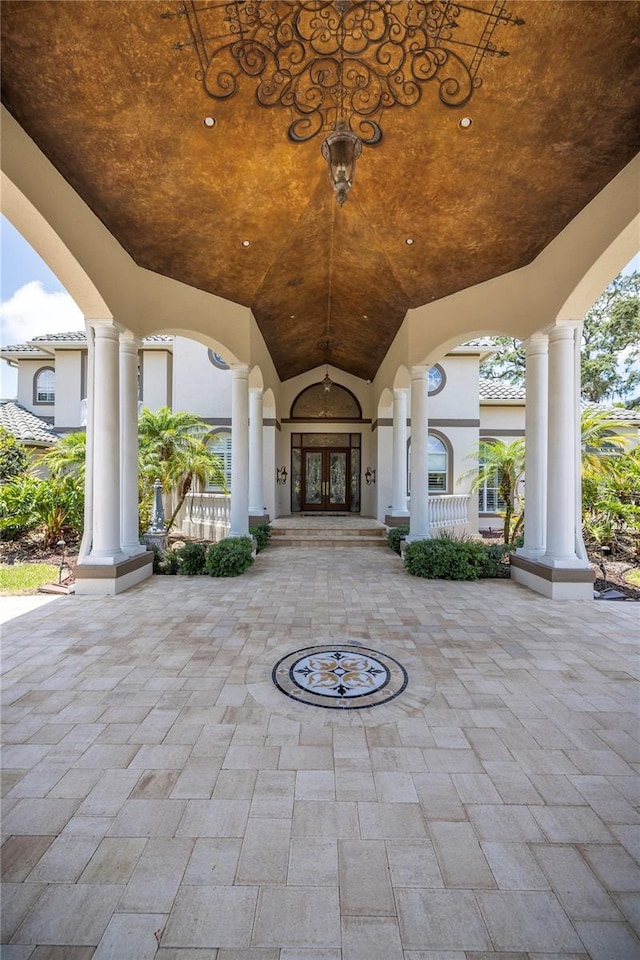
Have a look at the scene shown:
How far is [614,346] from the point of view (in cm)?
2347

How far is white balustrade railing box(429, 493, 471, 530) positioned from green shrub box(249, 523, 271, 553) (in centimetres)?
431

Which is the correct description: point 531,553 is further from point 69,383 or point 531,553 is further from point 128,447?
point 69,383

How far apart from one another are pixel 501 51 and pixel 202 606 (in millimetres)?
6796

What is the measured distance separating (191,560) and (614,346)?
2516 cm

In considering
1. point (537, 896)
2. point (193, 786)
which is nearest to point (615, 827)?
point (537, 896)

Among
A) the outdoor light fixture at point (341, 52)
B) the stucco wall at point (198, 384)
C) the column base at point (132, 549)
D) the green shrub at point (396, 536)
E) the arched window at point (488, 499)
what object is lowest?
the green shrub at point (396, 536)

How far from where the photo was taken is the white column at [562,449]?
6598mm

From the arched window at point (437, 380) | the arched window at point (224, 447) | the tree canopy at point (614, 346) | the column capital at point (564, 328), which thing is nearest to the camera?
the column capital at point (564, 328)

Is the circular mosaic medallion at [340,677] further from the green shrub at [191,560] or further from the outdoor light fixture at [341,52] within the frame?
the green shrub at [191,560]

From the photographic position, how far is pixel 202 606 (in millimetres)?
6012

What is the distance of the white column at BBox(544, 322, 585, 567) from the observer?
6598 mm

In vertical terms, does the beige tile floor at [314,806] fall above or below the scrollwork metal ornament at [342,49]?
below

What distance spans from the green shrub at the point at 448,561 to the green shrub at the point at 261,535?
3.78 meters

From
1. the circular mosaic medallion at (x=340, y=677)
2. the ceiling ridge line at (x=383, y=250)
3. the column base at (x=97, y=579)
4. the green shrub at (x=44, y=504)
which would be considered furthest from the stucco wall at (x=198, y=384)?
the circular mosaic medallion at (x=340, y=677)
